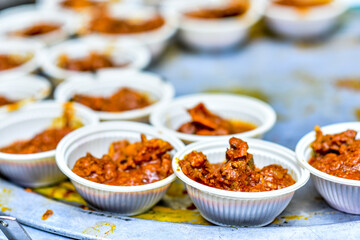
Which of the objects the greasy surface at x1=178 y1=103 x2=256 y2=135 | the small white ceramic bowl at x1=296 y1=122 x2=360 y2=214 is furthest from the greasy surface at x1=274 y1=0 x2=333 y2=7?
the small white ceramic bowl at x1=296 y1=122 x2=360 y2=214

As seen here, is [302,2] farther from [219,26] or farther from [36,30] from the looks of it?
[36,30]

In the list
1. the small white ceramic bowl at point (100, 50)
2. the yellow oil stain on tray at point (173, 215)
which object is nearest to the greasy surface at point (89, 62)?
the small white ceramic bowl at point (100, 50)

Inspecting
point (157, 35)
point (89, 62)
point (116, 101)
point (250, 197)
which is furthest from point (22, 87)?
point (250, 197)

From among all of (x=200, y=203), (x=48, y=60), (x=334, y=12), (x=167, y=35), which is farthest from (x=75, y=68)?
(x=334, y=12)

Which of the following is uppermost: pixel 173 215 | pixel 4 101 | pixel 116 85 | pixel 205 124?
pixel 205 124

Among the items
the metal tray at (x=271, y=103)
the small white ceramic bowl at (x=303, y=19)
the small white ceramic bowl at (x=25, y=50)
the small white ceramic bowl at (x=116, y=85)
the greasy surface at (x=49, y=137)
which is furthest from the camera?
the small white ceramic bowl at (x=303, y=19)

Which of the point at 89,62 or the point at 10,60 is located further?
the point at 10,60

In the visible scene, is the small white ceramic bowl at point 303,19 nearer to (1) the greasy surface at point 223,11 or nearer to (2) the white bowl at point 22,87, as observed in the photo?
(1) the greasy surface at point 223,11

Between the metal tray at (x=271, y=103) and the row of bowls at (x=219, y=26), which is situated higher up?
the row of bowls at (x=219, y=26)
